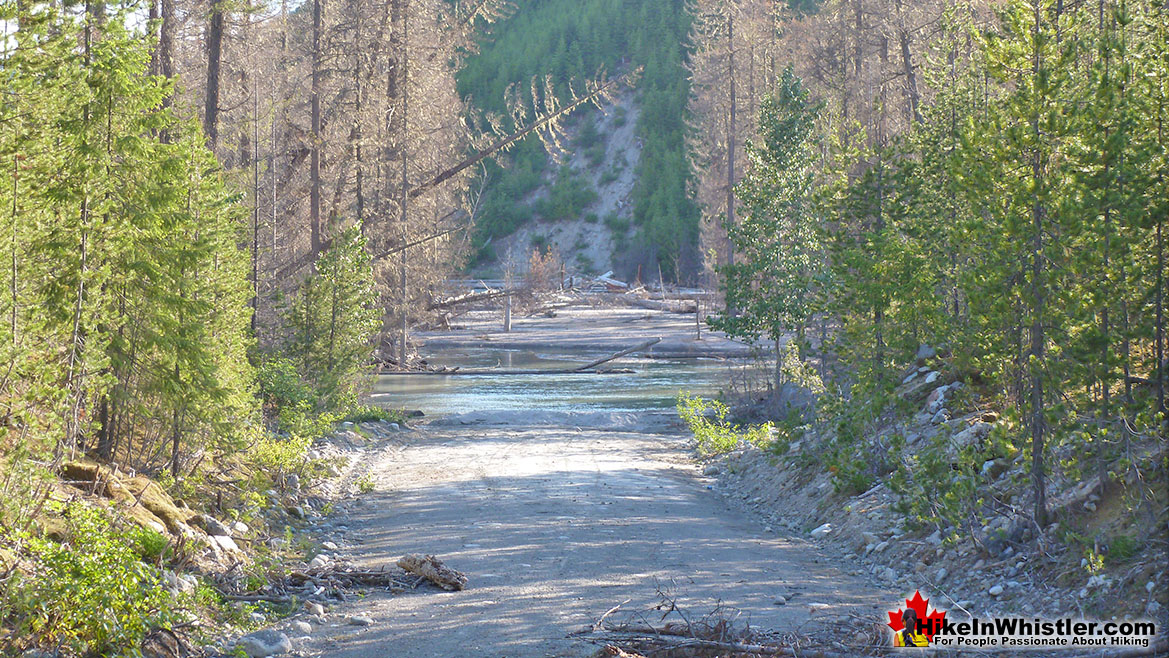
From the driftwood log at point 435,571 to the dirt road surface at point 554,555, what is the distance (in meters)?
0.13

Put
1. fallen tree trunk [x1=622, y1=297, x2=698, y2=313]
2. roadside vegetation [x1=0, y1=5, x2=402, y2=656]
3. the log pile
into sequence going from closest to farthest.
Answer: the log pile
roadside vegetation [x1=0, y1=5, x2=402, y2=656]
fallen tree trunk [x1=622, y1=297, x2=698, y2=313]

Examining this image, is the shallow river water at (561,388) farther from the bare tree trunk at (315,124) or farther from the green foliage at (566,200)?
the green foliage at (566,200)

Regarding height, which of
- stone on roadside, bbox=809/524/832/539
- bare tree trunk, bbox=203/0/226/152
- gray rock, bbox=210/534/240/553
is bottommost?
stone on roadside, bbox=809/524/832/539

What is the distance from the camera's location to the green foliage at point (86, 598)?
6137 millimetres

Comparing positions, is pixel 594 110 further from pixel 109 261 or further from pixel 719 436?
pixel 109 261

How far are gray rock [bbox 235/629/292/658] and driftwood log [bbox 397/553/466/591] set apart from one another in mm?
1755

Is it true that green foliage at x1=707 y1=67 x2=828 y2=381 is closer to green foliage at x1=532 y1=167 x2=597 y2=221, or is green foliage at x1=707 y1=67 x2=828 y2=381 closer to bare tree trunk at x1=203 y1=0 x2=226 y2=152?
bare tree trunk at x1=203 y1=0 x2=226 y2=152

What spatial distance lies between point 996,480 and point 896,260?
2944 mm

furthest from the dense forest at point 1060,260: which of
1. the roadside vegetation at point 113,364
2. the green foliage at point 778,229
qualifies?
the green foliage at point 778,229

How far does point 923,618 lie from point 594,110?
4351 inches

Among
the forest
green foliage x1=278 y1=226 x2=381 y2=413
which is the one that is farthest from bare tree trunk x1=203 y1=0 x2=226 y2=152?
green foliage x1=278 y1=226 x2=381 y2=413

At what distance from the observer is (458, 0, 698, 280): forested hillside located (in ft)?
296

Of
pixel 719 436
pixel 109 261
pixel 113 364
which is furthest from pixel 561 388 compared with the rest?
pixel 109 261

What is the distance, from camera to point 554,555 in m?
9.86
